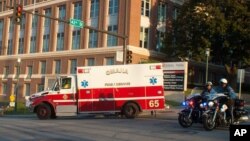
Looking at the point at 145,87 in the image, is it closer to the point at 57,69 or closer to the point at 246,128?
the point at 246,128

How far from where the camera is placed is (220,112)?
53.7ft

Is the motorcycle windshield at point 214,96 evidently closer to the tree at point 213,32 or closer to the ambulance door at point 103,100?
the ambulance door at point 103,100

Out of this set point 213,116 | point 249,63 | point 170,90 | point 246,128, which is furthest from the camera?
point 249,63

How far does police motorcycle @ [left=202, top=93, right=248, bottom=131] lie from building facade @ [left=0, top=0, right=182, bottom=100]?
32.6m

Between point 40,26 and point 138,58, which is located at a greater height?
point 40,26

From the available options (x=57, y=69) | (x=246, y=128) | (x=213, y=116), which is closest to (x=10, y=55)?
(x=57, y=69)

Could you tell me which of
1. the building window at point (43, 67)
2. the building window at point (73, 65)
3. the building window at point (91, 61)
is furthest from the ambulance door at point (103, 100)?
the building window at point (43, 67)

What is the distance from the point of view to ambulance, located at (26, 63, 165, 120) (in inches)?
959

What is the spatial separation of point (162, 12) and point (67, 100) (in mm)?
33779

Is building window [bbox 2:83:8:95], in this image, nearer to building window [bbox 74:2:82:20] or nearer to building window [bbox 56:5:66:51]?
building window [bbox 56:5:66:51]

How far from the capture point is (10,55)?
68.1m

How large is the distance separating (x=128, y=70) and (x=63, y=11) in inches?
1491

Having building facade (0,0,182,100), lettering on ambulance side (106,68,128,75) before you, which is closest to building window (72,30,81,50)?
building facade (0,0,182,100)

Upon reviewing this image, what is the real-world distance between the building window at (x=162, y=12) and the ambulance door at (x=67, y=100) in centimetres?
3258
